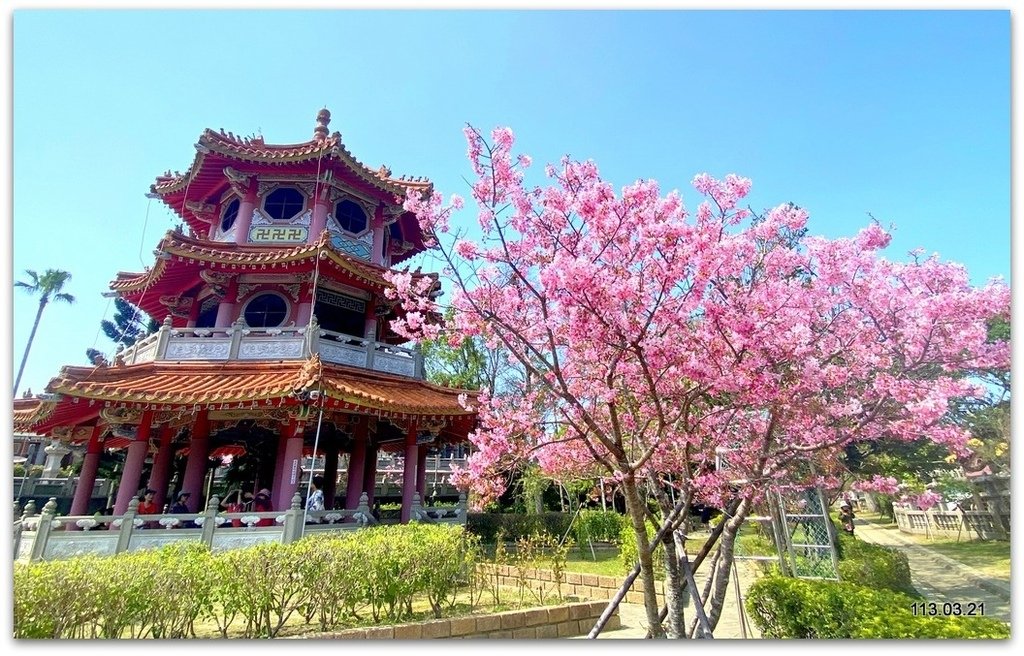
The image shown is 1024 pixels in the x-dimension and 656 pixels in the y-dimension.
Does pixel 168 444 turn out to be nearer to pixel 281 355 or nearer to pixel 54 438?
pixel 54 438

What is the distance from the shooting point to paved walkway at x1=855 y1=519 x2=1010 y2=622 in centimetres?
610

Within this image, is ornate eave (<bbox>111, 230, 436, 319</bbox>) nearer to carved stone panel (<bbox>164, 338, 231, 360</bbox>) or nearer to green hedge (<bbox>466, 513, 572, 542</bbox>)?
carved stone panel (<bbox>164, 338, 231, 360</bbox>)

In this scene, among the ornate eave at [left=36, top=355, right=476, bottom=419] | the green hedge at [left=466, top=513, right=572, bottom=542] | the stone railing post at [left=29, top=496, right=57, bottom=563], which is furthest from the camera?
the green hedge at [left=466, top=513, right=572, bottom=542]

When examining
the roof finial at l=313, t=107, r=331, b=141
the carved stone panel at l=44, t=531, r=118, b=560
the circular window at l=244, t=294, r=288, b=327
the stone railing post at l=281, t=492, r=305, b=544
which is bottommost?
the carved stone panel at l=44, t=531, r=118, b=560

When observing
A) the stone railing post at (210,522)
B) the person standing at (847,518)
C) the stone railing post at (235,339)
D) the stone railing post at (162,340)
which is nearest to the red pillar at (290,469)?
the stone railing post at (210,522)

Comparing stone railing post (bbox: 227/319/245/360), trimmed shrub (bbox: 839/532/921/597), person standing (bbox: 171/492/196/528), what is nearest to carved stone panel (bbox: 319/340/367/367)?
stone railing post (bbox: 227/319/245/360)

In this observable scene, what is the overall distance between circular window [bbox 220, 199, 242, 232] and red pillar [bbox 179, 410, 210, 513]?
489 cm

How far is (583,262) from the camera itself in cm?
450

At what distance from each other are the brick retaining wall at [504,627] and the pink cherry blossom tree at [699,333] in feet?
6.42

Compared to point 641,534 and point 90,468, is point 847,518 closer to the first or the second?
point 641,534

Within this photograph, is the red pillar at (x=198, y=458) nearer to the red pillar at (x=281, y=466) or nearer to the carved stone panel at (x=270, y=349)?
the carved stone panel at (x=270, y=349)

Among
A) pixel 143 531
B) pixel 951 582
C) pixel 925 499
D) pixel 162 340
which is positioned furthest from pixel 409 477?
pixel 951 582

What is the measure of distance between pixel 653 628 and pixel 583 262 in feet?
11.7

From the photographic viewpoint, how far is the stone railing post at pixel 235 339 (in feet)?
32.3
